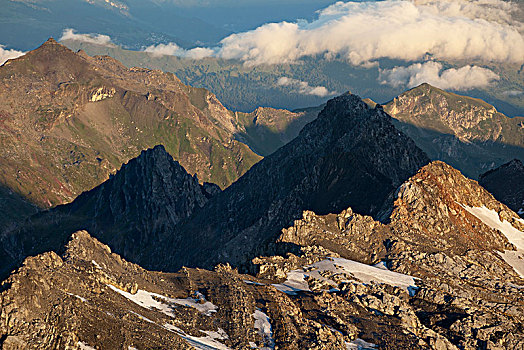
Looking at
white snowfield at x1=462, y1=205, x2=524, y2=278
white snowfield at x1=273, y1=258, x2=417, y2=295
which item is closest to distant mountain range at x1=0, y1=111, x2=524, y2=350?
white snowfield at x1=273, y1=258, x2=417, y2=295

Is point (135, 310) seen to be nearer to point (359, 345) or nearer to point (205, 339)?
point (205, 339)

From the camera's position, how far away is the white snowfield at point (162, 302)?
102750mm

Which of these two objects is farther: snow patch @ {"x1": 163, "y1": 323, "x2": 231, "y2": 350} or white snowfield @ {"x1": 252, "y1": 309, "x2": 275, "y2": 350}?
white snowfield @ {"x1": 252, "y1": 309, "x2": 275, "y2": 350}

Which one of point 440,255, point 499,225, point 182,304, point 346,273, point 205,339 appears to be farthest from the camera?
point 499,225

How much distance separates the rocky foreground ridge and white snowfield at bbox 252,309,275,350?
18 cm

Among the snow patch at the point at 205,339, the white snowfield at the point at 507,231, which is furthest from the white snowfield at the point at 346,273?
the white snowfield at the point at 507,231

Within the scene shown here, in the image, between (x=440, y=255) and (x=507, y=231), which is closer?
(x=440, y=255)

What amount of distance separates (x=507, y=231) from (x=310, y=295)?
100992 millimetres

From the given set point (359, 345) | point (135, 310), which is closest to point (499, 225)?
point (359, 345)

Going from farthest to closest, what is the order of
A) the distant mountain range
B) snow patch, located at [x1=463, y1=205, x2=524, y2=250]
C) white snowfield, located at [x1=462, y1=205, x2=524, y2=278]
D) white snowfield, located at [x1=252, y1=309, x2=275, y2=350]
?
snow patch, located at [x1=463, y1=205, x2=524, y2=250]
white snowfield, located at [x1=462, y1=205, x2=524, y2=278]
white snowfield, located at [x1=252, y1=309, x2=275, y2=350]
the distant mountain range

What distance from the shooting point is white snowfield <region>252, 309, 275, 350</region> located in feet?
307

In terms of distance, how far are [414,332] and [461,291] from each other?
33.2m

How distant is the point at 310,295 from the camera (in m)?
120

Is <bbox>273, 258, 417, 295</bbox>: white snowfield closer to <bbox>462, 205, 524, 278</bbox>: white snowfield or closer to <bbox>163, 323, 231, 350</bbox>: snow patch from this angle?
<bbox>163, 323, 231, 350</bbox>: snow patch
